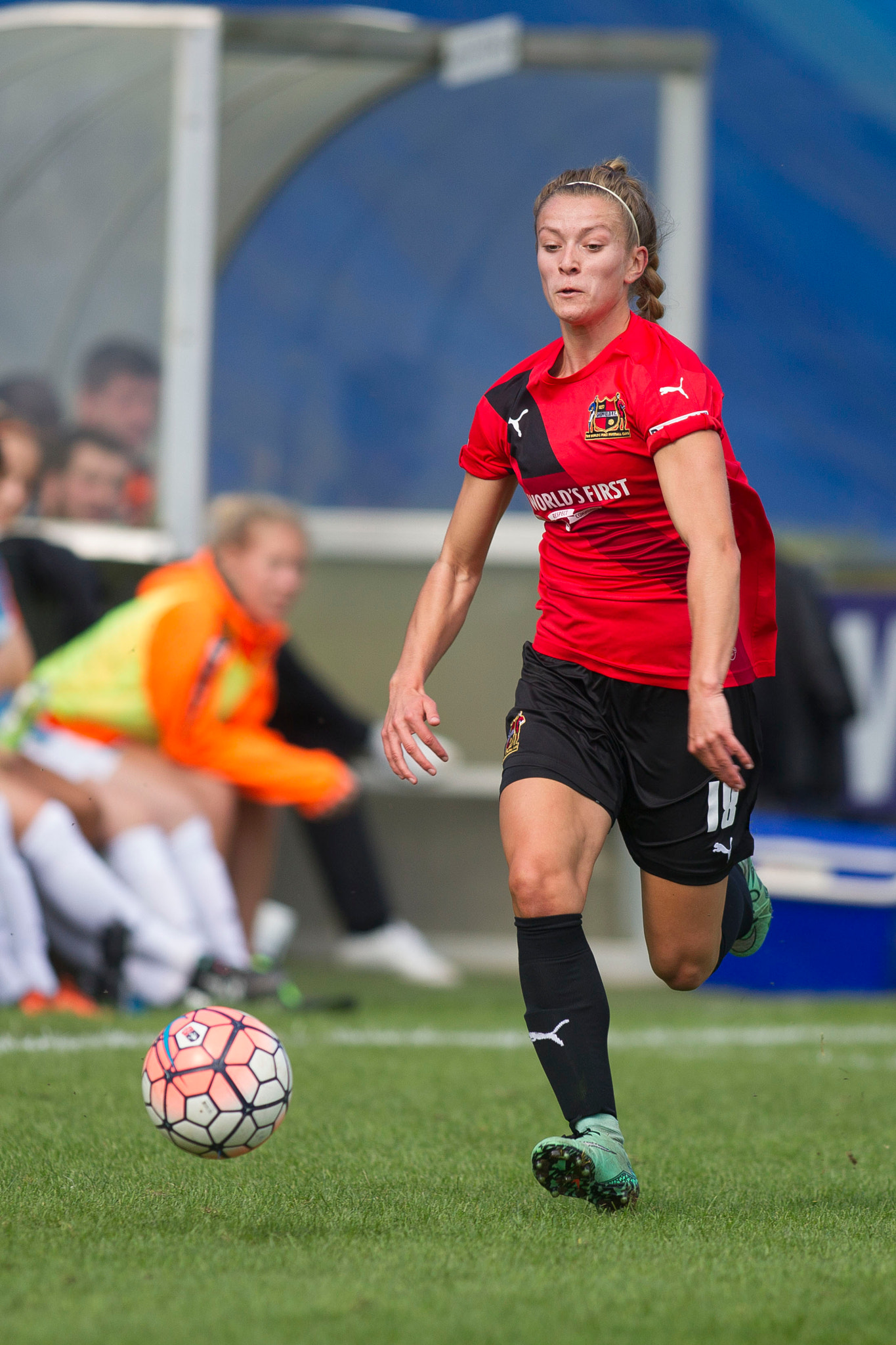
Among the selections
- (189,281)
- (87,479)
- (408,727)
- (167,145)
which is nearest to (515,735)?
(408,727)

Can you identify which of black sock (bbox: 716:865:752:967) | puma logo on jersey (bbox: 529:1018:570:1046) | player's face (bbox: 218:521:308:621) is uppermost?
player's face (bbox: 218:521:308:621)

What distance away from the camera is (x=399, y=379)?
28.6 feet

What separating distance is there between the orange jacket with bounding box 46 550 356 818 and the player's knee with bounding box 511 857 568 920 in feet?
11.3

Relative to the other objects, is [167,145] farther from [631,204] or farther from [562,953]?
[562,953]

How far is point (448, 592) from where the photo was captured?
368 cm

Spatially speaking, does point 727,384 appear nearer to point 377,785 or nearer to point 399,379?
point 399,379

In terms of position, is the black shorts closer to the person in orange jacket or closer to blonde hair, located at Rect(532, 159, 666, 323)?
blonde hair, located at Rect(532, 159, 666, 323)

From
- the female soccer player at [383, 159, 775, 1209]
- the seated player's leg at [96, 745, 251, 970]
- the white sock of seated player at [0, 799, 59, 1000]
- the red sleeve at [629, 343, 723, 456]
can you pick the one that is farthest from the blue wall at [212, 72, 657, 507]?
the red sleeve at [629, 343, 723, 456]

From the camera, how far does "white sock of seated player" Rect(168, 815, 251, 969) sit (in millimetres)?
6555

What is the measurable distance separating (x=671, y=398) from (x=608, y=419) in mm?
153

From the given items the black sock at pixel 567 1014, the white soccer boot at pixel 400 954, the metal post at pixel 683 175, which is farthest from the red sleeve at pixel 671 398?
the metal post at pixel 683 175

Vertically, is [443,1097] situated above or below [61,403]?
below

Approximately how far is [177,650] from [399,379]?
2.63 m

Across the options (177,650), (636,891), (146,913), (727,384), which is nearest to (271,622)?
(177,650)
